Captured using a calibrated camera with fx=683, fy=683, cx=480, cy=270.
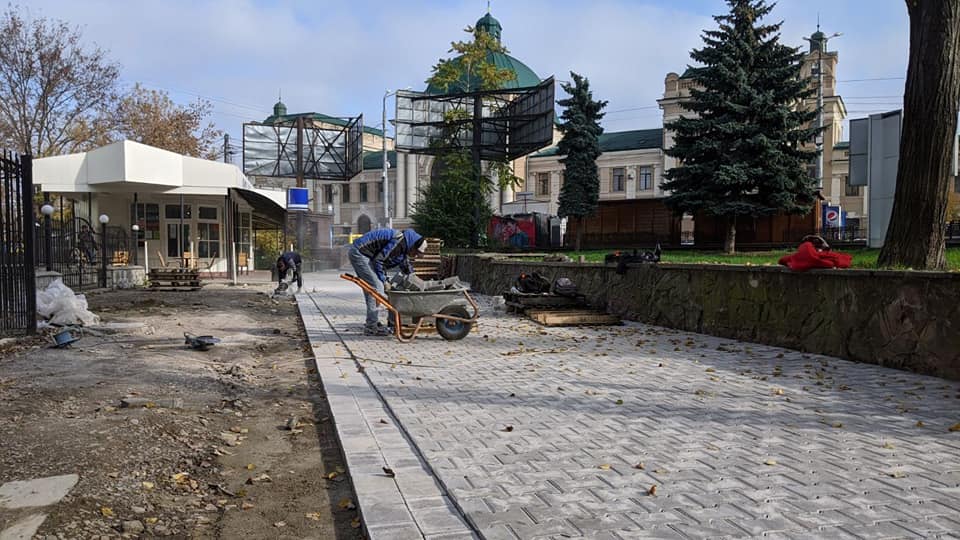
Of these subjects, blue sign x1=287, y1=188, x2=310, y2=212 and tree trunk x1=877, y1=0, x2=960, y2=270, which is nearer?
tree trunk x1=877, y1=0, x2=960, y2=270

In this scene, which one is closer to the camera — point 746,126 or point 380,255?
point 380,255

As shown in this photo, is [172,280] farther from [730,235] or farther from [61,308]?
[730,235]

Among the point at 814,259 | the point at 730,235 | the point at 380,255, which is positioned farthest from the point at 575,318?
the point at 730,235

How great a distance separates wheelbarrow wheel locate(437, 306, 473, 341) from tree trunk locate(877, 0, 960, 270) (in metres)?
5.73

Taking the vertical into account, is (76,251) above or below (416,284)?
above

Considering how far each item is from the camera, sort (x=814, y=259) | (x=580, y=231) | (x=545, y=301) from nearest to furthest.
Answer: (x=814, y=259)
(x=545, y=301)
(x=580, y=231)

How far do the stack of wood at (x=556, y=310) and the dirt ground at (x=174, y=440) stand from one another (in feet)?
15.4

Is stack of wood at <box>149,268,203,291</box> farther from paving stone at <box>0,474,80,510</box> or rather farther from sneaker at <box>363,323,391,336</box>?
paving stone at <box>0,474,80,510</box>

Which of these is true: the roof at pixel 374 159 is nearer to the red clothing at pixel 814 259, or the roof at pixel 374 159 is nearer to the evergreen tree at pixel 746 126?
the evergreen tree at pixel 746 126

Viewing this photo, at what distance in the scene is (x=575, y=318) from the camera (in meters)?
12.2

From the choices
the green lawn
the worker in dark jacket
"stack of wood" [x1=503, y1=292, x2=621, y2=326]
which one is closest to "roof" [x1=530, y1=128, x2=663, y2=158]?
the green lawn

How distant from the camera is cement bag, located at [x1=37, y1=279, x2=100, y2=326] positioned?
34.8 ft

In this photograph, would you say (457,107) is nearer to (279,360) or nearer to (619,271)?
(619,271)

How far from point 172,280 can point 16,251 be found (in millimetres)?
12236
